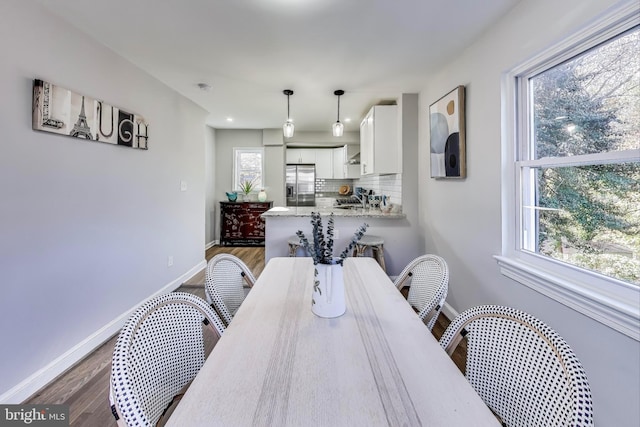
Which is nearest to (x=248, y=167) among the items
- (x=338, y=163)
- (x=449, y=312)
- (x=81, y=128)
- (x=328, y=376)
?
(x=338, y=163)

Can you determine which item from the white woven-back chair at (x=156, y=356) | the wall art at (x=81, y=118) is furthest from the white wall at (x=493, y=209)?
the wall art at (x=81, y=118)

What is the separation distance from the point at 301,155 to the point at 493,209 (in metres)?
4.90

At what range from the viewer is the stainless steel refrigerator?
6.20m

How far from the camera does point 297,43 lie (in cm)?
221

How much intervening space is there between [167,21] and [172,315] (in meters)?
1.93

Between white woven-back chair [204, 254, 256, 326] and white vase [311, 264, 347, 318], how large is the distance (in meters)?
0.50

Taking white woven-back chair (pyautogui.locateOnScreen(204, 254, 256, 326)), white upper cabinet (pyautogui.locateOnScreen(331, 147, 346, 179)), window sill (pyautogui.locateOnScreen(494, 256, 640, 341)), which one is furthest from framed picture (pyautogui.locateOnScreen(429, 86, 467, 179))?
white upper cabinet (pyautogui.locateOnScreen(331, 147, 346, 179))

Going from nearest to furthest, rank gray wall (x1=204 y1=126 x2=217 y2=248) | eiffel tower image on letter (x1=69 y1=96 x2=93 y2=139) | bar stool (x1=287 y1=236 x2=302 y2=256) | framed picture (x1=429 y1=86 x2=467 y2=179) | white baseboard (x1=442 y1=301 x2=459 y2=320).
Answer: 1. eiffel tower image on letter (x1=69 y1=96 x2=93 y2=139)
2. framed picture (x1=429 y1=86 x2=467 y2=179)
3. white baseboard (x1=442 y1=301 x2=459 y2=320)
4. bar stool (x1=287 y1=236 x2=302 y2=256)
5. gray wall (x1=204 y1=126 x2=217 y2=248)

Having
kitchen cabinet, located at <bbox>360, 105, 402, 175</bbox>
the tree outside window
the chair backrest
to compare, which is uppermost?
kitchen cabinet, located at <bbox>360, 105, 402, 175</bbox>

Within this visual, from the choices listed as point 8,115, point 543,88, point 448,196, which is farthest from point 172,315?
point 448,196

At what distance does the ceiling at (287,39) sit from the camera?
178cm

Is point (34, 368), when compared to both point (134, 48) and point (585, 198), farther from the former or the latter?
point (585, 198)

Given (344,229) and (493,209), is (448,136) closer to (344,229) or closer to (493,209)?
(493,209)

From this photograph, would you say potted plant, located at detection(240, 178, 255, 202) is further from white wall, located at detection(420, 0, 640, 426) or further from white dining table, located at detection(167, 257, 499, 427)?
white dining table, located at detection(167, 257, 499, 427)
